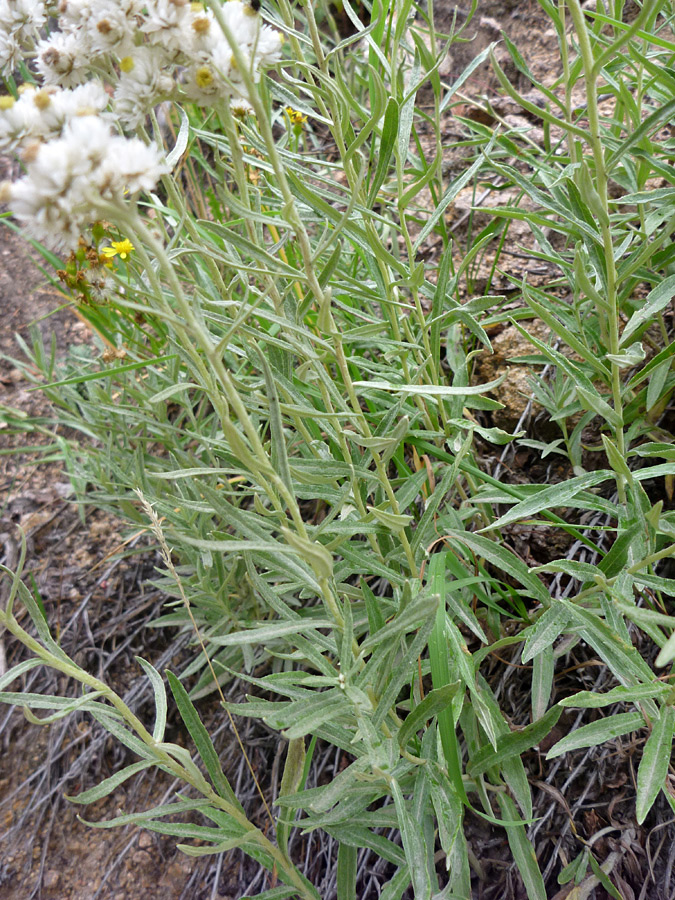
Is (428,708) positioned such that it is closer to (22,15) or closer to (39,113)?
(39,113)

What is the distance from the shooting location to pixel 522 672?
1.38 m

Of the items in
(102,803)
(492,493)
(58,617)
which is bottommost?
(102,803)

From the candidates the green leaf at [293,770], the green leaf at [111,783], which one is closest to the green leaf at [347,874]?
the green leaf at [293,770]

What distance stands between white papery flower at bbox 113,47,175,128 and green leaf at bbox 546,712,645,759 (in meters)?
1.04

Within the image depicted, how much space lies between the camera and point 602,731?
3.07 ft

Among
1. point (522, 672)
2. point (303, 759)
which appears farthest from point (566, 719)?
point (303, 759)

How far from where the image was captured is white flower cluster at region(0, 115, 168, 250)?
59 centimetres

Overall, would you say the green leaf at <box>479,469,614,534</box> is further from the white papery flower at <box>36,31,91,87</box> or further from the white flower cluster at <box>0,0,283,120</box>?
the white papery flower at <box>36,31,91,87</box>

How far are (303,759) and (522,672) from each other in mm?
523

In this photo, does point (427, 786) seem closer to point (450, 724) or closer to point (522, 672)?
point (450, 724)

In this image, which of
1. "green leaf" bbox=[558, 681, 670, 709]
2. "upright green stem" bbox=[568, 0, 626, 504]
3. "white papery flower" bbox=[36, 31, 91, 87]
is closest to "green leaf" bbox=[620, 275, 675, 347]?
"upright green stem" bbox=[568, 0, 626, 504]

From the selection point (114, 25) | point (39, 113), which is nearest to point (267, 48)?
point (114, 25)

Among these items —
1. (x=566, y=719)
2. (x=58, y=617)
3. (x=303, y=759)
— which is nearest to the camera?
(x=303, y=759)

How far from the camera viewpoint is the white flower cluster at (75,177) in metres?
0.59
